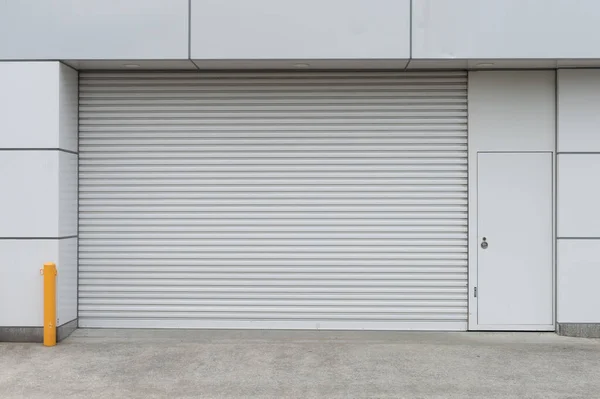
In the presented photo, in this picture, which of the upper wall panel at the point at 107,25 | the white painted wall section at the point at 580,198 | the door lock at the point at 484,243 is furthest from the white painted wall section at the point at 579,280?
the upper wall panel at the point at 107,25

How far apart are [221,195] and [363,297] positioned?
7.42ft

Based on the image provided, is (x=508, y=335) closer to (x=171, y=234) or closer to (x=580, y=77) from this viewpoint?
(x=580, y=77)

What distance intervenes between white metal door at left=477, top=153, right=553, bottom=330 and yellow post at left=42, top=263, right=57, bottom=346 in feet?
17.1

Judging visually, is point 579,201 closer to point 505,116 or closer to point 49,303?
point 505,116

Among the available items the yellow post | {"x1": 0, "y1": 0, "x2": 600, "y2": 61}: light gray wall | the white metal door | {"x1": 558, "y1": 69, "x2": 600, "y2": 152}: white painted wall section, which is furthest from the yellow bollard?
{"x1": 558, "y1": 69, "x2": 600, "y2": 152}: white painted wall section

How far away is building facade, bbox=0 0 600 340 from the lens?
7.82 metres

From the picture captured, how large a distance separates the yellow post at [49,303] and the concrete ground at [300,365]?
0.14 metres

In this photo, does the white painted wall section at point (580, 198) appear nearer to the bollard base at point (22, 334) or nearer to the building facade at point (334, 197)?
the building facade at point (334, 197)

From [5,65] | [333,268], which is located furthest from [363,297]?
[5,65]

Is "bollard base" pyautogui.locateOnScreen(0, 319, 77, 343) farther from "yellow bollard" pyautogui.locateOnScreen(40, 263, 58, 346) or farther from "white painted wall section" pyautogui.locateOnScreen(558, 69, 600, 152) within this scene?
"white painted wall section" pyautogui.locateOnScreen(558, 69, 600, 152)

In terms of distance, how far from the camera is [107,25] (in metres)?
7.27

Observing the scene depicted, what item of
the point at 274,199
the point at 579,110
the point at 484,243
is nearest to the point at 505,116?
the point at 579,110

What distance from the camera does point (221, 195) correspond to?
315 inches

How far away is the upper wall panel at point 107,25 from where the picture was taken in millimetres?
7246
